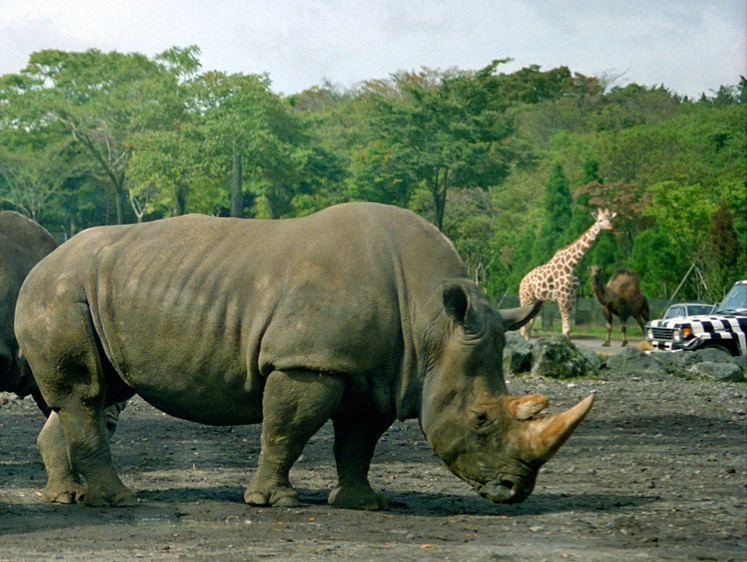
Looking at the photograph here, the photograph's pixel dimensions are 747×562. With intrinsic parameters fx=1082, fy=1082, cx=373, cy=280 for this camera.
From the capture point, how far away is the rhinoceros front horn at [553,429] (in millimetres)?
5672

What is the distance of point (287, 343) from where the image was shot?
6.21 meters

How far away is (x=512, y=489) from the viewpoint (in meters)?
6.10

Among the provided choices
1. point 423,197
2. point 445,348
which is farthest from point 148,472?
point 423,197

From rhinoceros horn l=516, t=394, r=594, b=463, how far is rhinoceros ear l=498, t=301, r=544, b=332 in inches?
27.0

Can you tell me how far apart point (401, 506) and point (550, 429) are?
1372 millimetres

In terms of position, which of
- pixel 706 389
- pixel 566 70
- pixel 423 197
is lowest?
pixel 706 389

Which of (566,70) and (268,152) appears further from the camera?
(566,70)

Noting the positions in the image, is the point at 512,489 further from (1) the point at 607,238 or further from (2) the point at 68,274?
(1) the point at 607,238

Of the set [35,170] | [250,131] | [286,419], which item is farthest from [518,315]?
[35,170]

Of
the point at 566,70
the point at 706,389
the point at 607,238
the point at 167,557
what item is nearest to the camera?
the point at 167,557

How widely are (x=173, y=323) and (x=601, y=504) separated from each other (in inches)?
117

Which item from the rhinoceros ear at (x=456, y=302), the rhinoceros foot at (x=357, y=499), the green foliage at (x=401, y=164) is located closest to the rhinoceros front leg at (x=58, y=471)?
the rhinoceros foot at (x=357, y=499)

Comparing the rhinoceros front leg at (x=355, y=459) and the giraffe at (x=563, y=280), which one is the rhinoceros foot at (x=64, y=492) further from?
the giraffe at (x=563, y=280)

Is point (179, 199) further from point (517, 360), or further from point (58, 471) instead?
point (58, 471)
